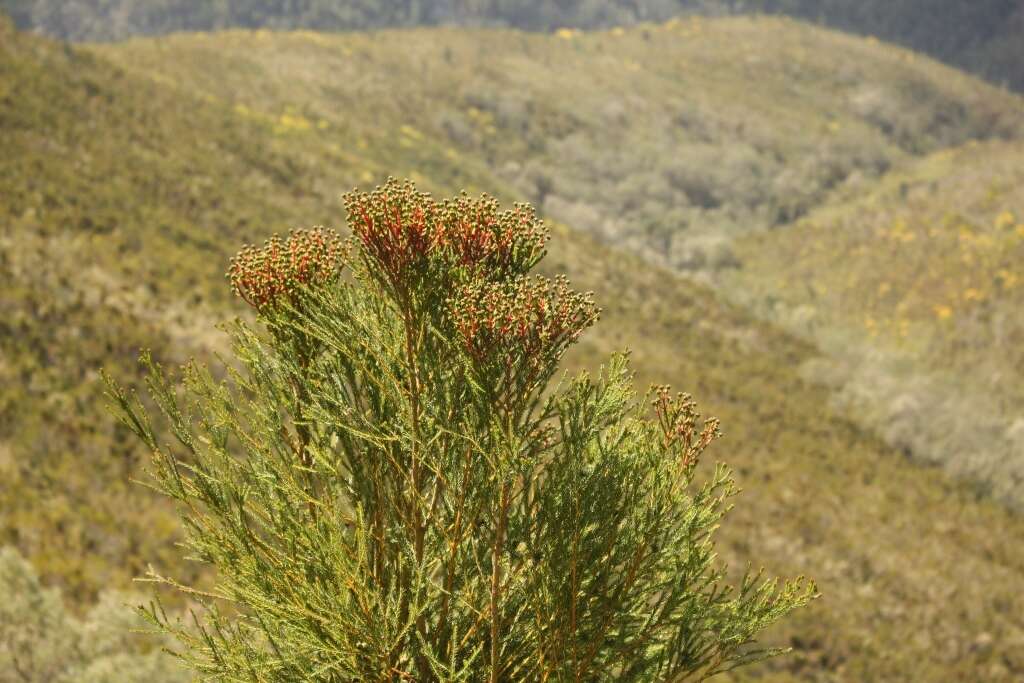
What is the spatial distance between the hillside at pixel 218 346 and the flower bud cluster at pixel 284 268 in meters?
18.0

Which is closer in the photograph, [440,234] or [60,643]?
[440,234]

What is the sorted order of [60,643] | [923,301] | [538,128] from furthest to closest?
1. [538,128]
2. [923,301]
3. [60,643]

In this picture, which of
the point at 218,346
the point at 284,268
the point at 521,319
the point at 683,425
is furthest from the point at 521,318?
the point at 218,346

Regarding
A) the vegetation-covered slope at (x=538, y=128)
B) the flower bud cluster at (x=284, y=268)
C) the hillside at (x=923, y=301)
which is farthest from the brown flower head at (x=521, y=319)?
the vegetation-covered slope at (x=538, y=128)

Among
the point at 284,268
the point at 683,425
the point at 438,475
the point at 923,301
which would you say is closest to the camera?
the point at 438,475

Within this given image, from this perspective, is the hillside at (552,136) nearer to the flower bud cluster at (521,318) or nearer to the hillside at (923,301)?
the hillside at (923,301)

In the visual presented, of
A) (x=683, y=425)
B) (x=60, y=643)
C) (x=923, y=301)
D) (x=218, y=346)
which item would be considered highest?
(x=683, y=425)

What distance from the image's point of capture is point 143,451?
2889 centimetres

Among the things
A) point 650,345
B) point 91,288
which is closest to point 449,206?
point 91,288

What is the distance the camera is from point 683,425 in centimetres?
492

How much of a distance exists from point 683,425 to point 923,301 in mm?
135688

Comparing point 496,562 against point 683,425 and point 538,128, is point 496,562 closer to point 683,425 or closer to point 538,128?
point 683,425

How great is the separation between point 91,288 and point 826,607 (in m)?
39.7

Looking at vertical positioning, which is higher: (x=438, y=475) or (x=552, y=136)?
(x=438, y=475)
